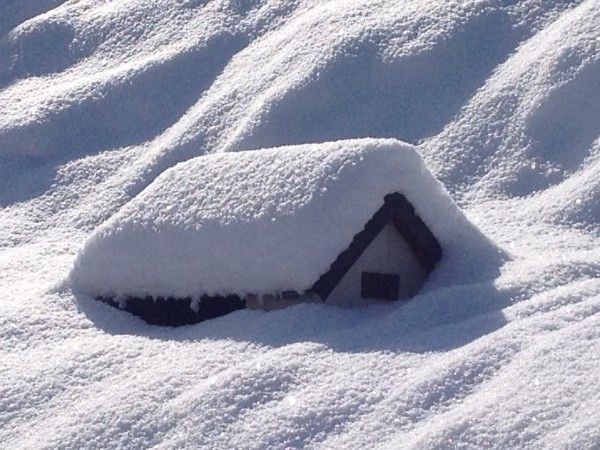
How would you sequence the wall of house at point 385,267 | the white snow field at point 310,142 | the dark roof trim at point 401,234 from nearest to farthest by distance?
the white snow field at point 310,142
the dark roof trim at point 401,234
the wall of house at point 385,267

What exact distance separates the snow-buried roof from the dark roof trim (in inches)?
1.6

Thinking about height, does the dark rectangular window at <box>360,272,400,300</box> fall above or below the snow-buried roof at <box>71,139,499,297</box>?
below

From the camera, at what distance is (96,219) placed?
349 inches

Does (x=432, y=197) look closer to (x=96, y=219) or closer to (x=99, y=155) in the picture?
(x=96, y=219)

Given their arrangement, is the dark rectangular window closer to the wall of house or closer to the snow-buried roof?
the wall of house

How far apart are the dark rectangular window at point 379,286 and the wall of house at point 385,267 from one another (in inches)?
0.9

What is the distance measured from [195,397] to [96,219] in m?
3.37

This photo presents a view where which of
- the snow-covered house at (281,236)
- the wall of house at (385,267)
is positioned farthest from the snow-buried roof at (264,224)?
Answer: the wall of house at (385,267)

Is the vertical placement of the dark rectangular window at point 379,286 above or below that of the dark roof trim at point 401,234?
below

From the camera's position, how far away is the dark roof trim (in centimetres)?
659

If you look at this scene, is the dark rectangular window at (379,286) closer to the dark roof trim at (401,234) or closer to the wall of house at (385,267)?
the wall of house at (385,267)

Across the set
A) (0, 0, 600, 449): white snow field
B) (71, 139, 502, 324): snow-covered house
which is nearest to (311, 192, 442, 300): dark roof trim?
(71, 139, 502, 324): snow-covered house

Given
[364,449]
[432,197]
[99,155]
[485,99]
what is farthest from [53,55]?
[364,449]

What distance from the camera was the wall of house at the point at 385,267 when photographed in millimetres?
6766
